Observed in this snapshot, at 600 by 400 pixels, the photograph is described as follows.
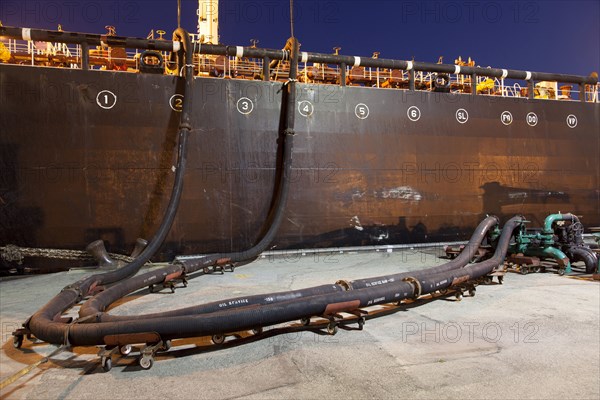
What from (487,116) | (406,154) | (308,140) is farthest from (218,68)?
(487,116)

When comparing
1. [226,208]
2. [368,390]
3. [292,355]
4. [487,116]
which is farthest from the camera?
[487,116]

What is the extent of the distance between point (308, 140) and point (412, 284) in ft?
15.3

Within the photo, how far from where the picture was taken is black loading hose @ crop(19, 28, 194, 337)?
401 centimetres

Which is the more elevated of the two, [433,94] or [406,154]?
[433,94]

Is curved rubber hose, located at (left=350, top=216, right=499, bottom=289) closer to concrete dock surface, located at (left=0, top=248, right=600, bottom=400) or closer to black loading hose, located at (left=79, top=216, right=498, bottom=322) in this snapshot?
black loading hose, located at (left=79, top=216, right=498, bottom=322)

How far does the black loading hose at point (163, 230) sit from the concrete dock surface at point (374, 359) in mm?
455

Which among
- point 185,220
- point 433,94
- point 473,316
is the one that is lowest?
point 473,316

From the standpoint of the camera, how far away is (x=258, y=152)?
7.88 meters

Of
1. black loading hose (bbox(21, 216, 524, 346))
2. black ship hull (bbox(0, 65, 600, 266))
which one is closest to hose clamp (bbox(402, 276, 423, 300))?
black loading hose (bbox(21, 216, 524, 346))

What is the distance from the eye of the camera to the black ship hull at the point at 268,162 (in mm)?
6746

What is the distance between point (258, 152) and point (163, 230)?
2557 mm

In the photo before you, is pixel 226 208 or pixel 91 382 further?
pixel 226 208

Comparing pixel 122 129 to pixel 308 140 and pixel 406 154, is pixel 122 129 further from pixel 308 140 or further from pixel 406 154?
pixel 406 154

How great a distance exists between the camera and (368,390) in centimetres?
254
